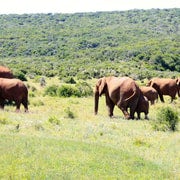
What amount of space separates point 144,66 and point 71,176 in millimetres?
74209

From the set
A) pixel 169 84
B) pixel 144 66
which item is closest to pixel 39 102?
pixel 169 84

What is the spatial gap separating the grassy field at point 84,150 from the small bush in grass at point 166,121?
0.39m

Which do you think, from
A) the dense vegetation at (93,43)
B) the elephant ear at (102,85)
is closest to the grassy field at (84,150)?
the elephant ear at (102,85)

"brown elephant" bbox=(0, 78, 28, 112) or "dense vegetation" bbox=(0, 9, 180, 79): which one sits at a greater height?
"brown elephant" bbox=(0, 78, 28, 112)

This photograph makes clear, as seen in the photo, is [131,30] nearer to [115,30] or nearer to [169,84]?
[115,30]

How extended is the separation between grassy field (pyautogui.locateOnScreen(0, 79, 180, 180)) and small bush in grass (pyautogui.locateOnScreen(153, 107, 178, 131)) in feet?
1.27

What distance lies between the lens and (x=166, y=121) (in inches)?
763

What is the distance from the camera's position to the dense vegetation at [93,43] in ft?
254

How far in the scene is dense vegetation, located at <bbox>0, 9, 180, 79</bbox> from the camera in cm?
7756

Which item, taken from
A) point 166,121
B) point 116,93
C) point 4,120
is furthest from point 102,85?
point 4,120

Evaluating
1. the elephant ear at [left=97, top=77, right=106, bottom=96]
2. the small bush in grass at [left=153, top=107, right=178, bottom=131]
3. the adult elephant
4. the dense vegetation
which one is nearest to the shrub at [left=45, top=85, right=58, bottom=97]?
the elephant ear at [left=97, top=77, right=106, bottom=96]

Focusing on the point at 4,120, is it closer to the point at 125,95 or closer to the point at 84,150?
the point at 84,150

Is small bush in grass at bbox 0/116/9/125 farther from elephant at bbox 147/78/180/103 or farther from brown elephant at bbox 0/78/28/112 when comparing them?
elephant at bbox 147/78/180/103

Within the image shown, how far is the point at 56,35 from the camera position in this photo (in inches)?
5684
